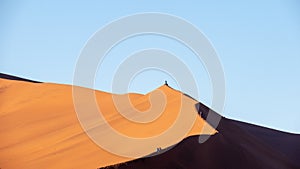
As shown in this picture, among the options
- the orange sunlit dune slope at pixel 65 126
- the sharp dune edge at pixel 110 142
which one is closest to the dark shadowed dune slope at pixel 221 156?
the sharp dune edge at pixel 110 142

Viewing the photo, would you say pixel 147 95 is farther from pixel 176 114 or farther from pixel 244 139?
pixel 244 139

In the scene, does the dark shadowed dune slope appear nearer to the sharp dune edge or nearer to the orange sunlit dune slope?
the sharp dune edge

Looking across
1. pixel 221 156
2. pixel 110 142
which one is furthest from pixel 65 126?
pixel 221 156

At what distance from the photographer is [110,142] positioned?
20609 millimetres

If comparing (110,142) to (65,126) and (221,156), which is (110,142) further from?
(65,126)

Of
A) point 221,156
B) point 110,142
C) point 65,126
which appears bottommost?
point 221,156

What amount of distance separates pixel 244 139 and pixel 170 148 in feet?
24.9

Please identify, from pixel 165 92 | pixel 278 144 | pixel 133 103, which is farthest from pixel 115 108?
pixel 278 144

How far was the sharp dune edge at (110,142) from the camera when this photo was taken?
60.7 feet

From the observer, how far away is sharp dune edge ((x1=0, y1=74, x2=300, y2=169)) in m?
18.5

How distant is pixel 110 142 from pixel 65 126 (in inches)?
193

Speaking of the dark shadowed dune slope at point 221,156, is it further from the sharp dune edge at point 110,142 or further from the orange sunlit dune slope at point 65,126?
the orange sunlit dune slope at point 65,126

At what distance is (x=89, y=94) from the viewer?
1271 inches

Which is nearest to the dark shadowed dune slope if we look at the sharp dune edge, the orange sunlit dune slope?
the sharp dune edge
